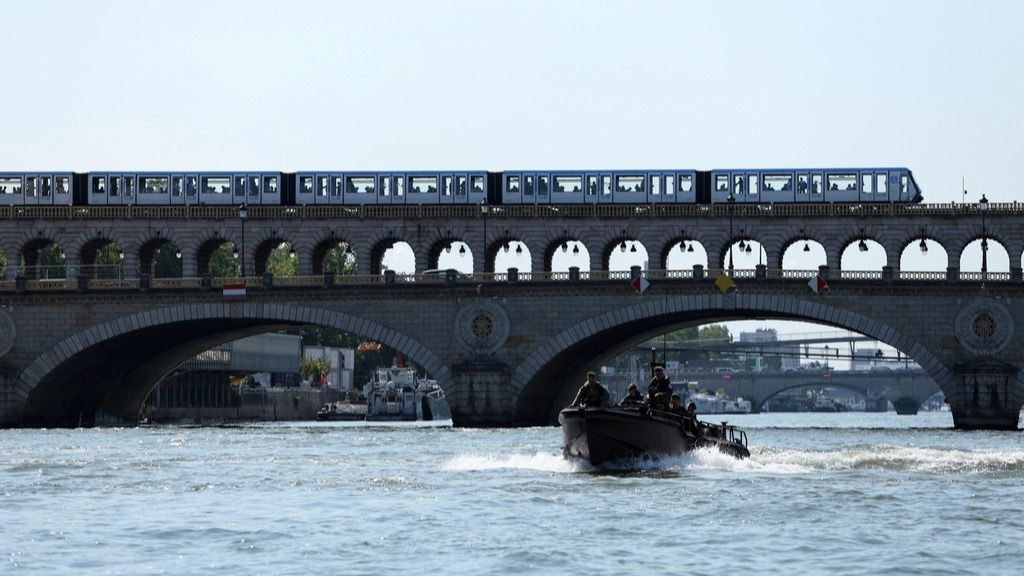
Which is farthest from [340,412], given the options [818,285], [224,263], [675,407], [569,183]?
[675,407]

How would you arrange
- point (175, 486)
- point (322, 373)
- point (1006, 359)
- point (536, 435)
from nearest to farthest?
point (175, 486)
point (536, 435)
point (1006, 359)
point (322, 373)

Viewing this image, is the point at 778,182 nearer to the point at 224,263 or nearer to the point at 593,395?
the point at 593,395

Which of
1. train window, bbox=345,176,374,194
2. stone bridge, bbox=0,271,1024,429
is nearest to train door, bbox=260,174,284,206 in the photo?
train window, bbox=345,176,374,194

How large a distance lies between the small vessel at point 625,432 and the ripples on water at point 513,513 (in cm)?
52

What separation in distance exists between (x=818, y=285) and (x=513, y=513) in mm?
57734

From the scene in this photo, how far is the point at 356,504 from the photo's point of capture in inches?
2003

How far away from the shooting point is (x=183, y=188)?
120 metres

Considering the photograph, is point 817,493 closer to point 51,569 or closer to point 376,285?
point 51,569

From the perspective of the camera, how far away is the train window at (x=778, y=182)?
115 meters

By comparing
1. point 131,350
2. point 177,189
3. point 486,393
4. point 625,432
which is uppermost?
point 177,189

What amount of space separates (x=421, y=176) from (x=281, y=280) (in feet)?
36.4

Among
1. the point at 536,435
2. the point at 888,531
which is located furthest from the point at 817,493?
Result: the point at 536,435

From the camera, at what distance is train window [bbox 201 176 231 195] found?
12038 centimetres

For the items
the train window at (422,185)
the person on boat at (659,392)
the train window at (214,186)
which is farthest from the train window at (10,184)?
the person on boat at (659,392)
